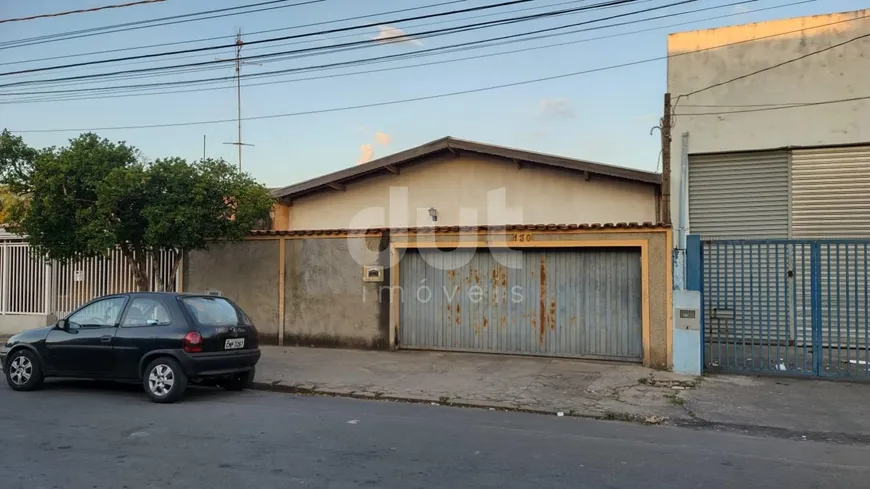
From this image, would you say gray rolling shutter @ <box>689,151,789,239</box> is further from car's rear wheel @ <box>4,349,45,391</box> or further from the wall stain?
car's rear wheel @ <box>4,349,45,391</box>

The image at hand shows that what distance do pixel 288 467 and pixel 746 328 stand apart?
8.59 metres

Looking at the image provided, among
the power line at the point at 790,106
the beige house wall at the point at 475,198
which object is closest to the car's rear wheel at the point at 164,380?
the beige house wall at the point at 475,198

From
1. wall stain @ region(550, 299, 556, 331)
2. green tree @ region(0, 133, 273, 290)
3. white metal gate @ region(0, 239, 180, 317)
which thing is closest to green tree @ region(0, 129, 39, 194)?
white metal gate @ region(0, 239, 180, 317)

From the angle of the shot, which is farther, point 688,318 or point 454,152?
point 454,152

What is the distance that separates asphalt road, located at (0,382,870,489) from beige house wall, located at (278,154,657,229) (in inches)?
289

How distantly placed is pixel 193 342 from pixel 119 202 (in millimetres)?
4632

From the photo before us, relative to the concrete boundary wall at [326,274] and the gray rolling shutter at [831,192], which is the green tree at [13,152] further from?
the gray rolling shutter at [831,192]

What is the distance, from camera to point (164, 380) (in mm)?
7953

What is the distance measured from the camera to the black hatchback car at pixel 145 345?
7957 mm

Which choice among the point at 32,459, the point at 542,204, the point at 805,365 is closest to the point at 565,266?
the point at 542,204

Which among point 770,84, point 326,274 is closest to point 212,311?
point 326,274

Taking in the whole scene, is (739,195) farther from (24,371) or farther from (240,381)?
(24,371)

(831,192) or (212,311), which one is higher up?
(831,192)

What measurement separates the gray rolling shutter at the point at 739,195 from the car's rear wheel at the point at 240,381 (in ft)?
31.1
